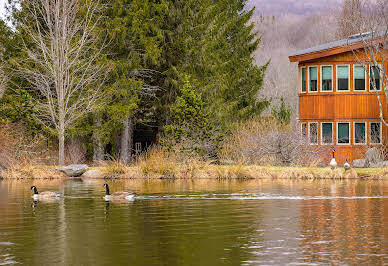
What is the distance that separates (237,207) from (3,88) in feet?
84.5

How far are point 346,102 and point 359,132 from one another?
6.45ft

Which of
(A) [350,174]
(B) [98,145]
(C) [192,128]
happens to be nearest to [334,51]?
(C) [192,128]

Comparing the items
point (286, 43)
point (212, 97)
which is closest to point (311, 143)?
point (212, 97)

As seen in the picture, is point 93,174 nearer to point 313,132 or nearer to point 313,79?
point 313,132

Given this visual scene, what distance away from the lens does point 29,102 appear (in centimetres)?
4566

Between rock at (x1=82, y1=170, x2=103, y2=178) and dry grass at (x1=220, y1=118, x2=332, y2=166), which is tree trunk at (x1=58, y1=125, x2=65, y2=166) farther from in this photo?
dry grass at (x1=220, y1=118, x2=332, y2=166)

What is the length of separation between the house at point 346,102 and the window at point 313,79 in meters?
0.06

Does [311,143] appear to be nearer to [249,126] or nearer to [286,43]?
[249,126]

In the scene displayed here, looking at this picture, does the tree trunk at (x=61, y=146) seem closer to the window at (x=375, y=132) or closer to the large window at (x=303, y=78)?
the large window at (x=303, y=78)

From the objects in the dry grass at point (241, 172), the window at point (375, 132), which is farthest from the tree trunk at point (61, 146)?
the window at point (375, 132)

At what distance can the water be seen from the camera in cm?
1574

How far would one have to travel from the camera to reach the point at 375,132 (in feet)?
151

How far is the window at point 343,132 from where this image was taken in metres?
46.2

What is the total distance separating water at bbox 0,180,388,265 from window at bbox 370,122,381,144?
13648 millimetres
